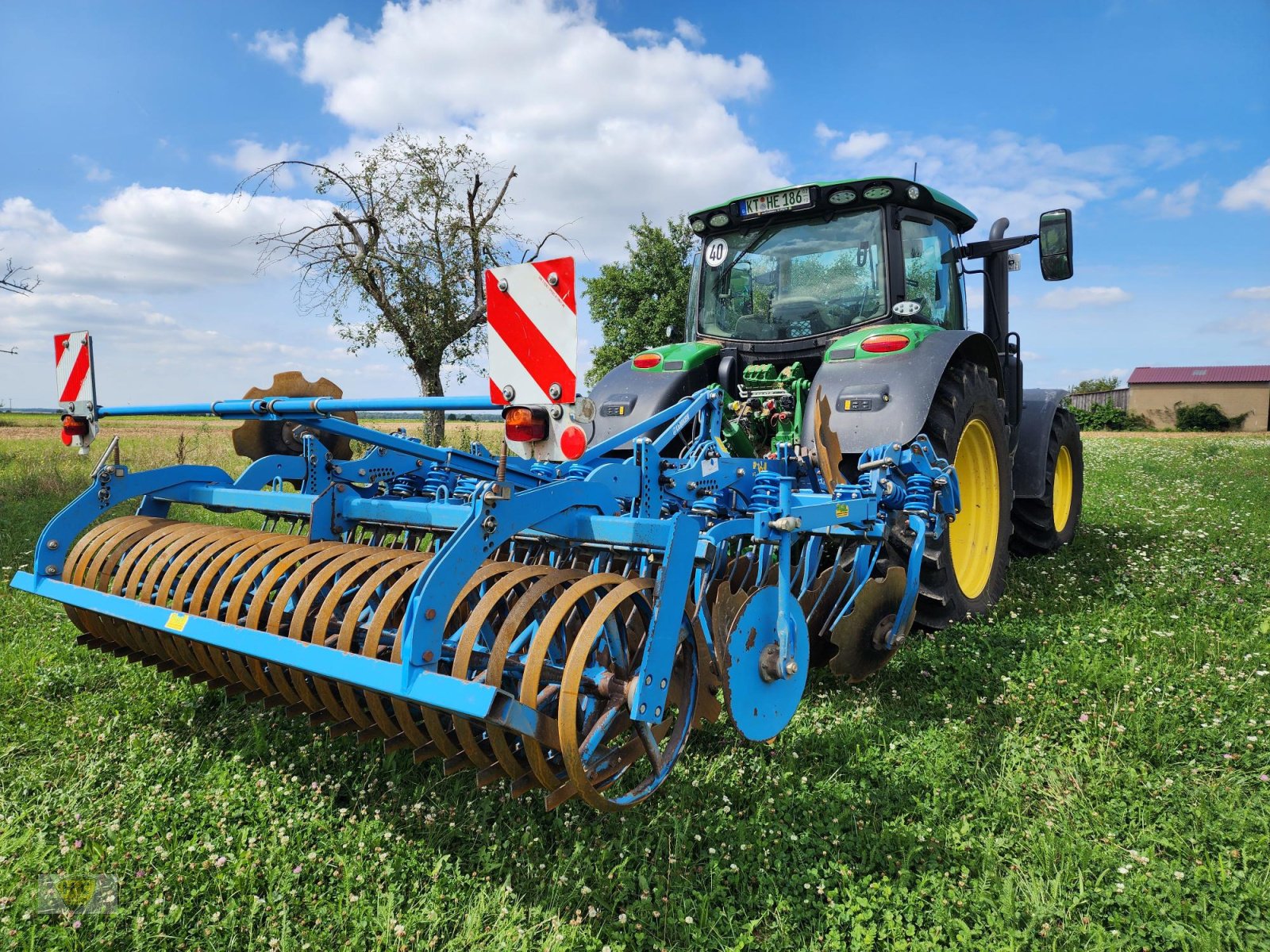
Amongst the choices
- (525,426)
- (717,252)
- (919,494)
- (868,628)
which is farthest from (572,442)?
(717,252)

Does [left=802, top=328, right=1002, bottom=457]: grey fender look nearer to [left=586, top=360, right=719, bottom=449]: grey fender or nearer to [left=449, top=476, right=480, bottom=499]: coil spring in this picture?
[left=586, top=360, right=719, bottom=449]: grey fender

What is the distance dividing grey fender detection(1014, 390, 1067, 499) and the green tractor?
95cm

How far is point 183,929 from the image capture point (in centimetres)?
235

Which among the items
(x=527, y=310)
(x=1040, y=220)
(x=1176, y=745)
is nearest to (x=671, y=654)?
(x=527, y=310)

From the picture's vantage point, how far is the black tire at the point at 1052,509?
6312mm

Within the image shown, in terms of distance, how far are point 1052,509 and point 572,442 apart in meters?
5.06

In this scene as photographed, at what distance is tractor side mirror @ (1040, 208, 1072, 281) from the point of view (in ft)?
15.4

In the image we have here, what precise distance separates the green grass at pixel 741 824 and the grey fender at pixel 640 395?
1.75 meters

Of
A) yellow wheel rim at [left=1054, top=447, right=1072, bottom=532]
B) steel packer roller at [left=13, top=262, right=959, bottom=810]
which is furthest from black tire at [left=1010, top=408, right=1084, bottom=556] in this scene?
steel packer roller at [left=13, top=262, right=959, bottom=810]

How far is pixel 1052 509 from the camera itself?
634 centimetres

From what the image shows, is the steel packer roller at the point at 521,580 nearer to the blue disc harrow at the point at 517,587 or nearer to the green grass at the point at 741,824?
the blue disc harrow at the point at 517,587

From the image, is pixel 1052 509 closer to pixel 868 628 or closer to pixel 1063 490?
pixel 1063 490

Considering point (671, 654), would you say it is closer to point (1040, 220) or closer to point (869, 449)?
point (869, 449)

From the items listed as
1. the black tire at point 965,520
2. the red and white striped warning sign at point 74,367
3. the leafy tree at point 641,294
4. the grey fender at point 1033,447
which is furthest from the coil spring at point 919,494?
the leafy tree at point 641,294
